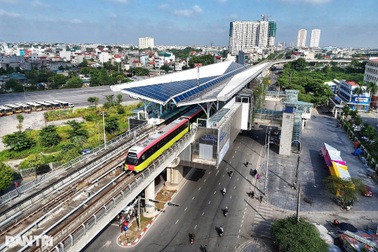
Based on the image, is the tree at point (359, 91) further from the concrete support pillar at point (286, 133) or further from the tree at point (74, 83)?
the tree at point (74, 83)

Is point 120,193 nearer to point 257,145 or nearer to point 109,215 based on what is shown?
point 109,215

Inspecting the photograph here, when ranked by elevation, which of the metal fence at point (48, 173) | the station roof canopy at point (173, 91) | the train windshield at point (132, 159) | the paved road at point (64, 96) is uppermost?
the station roof canopy at point (173, 91)

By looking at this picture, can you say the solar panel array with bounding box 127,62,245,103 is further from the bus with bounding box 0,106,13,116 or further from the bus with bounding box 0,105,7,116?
the bus with bounding box 0,105,7,116

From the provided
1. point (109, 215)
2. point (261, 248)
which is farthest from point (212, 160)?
point (109, 215)

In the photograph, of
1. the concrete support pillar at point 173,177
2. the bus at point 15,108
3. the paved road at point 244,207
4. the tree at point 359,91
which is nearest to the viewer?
the paved road at point 244,207

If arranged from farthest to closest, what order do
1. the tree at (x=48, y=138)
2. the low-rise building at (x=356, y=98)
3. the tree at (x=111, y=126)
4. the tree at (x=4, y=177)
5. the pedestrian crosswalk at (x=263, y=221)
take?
the low-rise building at (x=356, y=98) → the tree at (x=111, y=126) → the tree at (x=48, y=138) → the tree at (x=4, y=177) → the pedestrian crosswalk at (x=263, y=221)

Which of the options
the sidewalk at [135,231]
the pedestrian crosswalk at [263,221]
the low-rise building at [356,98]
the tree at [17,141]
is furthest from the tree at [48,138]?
the low-rise building at [356,98]
